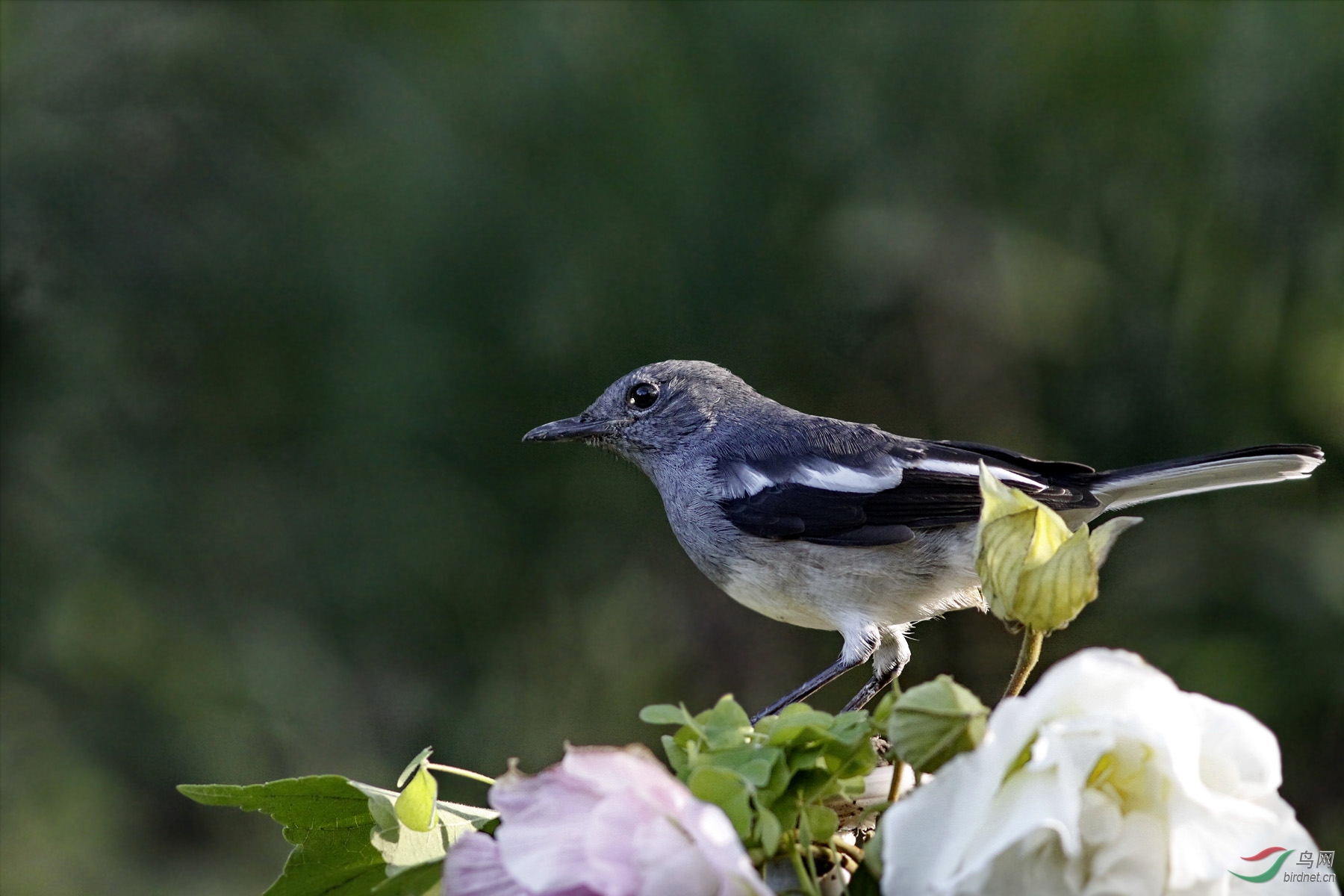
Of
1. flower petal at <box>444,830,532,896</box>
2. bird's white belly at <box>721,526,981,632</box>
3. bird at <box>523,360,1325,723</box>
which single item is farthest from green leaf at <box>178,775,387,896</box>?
bird's white belly at <box>721,526,981,632</box>

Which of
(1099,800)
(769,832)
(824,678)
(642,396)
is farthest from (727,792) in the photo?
(642,396)

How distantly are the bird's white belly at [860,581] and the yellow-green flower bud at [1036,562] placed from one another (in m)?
0.88

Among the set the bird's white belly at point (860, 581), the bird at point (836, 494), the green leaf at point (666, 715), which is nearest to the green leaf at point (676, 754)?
the green leaf at point (666, 715)

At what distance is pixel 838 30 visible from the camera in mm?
3076

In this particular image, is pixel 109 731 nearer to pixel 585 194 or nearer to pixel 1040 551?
pixel 585 194

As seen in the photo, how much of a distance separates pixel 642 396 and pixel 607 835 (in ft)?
3.86

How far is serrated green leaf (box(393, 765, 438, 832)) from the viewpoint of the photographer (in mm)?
577

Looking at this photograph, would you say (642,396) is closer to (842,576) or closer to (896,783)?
(842,576)

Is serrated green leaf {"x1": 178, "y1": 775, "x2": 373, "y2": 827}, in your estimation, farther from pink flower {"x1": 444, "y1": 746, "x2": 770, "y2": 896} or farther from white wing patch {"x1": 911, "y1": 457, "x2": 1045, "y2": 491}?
white wing patch {"x1": 911, "y1": 457, "x2": 1045, "y2": 491}

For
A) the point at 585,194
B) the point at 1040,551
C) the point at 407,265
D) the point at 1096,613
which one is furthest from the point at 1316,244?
the point at 1040,551

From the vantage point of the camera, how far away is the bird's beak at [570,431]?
5.09 feet

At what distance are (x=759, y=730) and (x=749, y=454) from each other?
106cm

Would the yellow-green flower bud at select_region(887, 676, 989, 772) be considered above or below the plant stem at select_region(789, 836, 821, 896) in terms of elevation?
above

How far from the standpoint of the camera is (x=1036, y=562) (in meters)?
0.51
